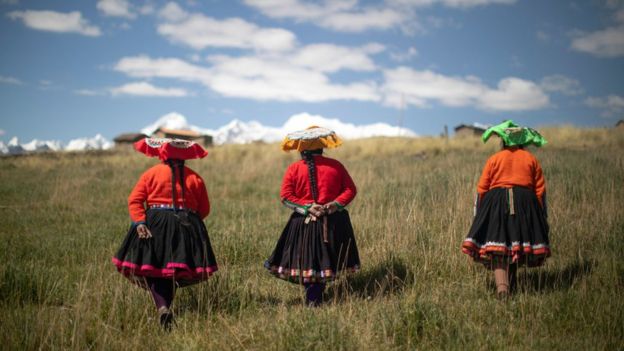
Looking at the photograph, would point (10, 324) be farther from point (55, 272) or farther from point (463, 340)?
point (463, 340)

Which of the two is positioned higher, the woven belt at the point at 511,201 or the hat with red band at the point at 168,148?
the hat with red band at the point at 168,148

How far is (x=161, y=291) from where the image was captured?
4414 millimetres

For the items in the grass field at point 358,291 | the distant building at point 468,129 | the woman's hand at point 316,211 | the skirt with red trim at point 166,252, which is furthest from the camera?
the distant building at point 468,129

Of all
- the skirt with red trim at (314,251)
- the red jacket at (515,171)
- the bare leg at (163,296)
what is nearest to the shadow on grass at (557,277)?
the red jacket at (515,171)

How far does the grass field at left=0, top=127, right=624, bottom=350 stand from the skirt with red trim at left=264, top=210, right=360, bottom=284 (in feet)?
0.88

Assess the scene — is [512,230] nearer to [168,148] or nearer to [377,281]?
[377,281]

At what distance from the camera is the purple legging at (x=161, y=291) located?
437 centimetres

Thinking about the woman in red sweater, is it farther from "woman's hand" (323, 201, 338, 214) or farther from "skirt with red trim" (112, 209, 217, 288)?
"woman's hand" (323, 201, 338, 214)

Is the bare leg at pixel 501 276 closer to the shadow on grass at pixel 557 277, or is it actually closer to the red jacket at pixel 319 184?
the shadow on grass at pixel 557 277

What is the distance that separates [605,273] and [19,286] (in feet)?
21.0

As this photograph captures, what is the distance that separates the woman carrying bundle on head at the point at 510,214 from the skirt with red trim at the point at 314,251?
51.7 inches

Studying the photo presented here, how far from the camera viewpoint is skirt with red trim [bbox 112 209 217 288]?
14.1 feet

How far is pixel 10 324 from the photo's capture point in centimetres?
391

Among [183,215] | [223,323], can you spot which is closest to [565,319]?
[223,323]
